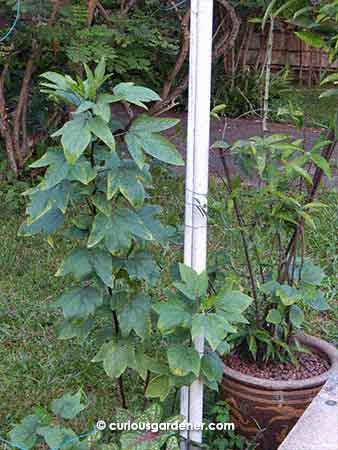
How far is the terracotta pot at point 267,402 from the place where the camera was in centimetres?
230

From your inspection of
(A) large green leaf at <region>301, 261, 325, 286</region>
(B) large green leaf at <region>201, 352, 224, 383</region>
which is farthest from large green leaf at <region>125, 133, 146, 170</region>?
(A) large green leaf at <region>301, 261, 325, 286</region>

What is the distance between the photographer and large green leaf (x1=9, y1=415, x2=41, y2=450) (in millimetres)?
2117

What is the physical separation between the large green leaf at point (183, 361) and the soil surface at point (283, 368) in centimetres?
48

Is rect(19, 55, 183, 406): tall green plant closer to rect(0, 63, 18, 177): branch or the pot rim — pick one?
the pot rim

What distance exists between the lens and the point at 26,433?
214 centimetres

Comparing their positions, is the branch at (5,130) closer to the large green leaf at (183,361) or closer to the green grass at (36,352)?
the green grass at (36,352)

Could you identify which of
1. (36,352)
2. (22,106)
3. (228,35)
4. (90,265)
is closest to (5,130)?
(22,106)

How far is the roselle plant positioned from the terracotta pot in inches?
→ 4.9

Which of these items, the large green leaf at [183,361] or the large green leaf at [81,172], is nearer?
the large green leaf at [81,172]

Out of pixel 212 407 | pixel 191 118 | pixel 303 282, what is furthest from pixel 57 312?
pixel 191 118

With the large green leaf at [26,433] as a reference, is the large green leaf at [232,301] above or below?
above

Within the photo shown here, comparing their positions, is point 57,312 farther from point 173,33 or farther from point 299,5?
point 173,33

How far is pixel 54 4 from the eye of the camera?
4355 mm

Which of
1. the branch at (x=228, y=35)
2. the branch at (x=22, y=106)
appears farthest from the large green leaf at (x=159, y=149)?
the branch at (x=228, y=35)
